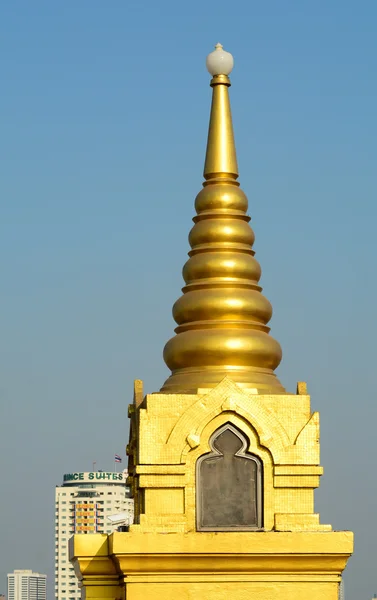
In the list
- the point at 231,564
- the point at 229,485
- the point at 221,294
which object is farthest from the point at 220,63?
the point at 231,564

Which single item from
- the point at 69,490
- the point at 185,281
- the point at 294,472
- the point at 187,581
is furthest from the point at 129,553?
the point at 69,490

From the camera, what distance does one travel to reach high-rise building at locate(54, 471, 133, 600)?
115 m

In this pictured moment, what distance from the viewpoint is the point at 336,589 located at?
914 inches

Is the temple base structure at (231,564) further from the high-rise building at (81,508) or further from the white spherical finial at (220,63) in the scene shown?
the high-rise building at (81,508)

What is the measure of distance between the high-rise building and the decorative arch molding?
292 ft

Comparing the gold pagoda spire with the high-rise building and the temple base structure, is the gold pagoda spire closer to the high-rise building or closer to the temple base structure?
the temple base structure

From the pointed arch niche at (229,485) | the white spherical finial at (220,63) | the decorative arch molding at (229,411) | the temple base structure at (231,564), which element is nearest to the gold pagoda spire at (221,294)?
the white spherical finial at (220,63)

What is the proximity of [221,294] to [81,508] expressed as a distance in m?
109

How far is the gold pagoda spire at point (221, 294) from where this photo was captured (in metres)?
24.1

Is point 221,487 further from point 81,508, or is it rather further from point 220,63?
point 81,508

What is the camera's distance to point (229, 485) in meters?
23.4

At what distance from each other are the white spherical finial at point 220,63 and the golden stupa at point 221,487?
3.65 m

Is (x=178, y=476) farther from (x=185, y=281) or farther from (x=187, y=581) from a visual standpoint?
(x=185, y=281)

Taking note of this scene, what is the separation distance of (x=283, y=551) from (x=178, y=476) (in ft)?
6.09
